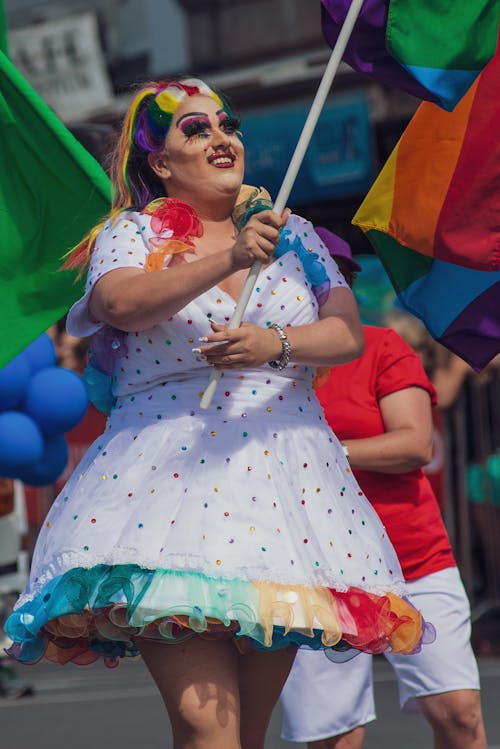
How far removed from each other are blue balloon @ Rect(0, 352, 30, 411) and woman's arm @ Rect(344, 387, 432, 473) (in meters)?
2.60

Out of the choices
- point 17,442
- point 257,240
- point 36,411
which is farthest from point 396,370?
point 36,411

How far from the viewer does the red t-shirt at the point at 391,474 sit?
429cm

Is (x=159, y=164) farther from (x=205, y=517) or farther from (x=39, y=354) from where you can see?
(x=39, y=354)

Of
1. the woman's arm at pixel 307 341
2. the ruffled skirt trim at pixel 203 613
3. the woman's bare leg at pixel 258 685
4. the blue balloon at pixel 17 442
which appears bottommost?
the blue balloon at pixel 17 442

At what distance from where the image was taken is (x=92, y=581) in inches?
117

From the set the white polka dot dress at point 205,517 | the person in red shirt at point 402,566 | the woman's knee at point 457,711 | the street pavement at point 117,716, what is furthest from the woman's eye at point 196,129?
the street pavement at point 117,716

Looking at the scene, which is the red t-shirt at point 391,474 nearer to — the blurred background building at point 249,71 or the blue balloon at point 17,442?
the blue balloon at point 17,442

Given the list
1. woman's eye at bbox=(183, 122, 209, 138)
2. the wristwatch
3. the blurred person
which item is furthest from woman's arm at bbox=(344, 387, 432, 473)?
the blurred person

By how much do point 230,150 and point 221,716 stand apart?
1.30 metres

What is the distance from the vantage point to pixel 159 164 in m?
3.40

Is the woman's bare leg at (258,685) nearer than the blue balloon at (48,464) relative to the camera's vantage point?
Yes

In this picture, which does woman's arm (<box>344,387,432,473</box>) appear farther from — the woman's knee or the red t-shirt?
the woman's knee

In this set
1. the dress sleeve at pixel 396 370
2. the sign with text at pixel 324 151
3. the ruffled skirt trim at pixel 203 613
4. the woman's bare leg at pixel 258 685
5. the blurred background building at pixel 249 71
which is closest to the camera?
the ruffled skirt trim at pixel 203 613

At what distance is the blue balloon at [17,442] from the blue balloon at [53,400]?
7 centimetres
